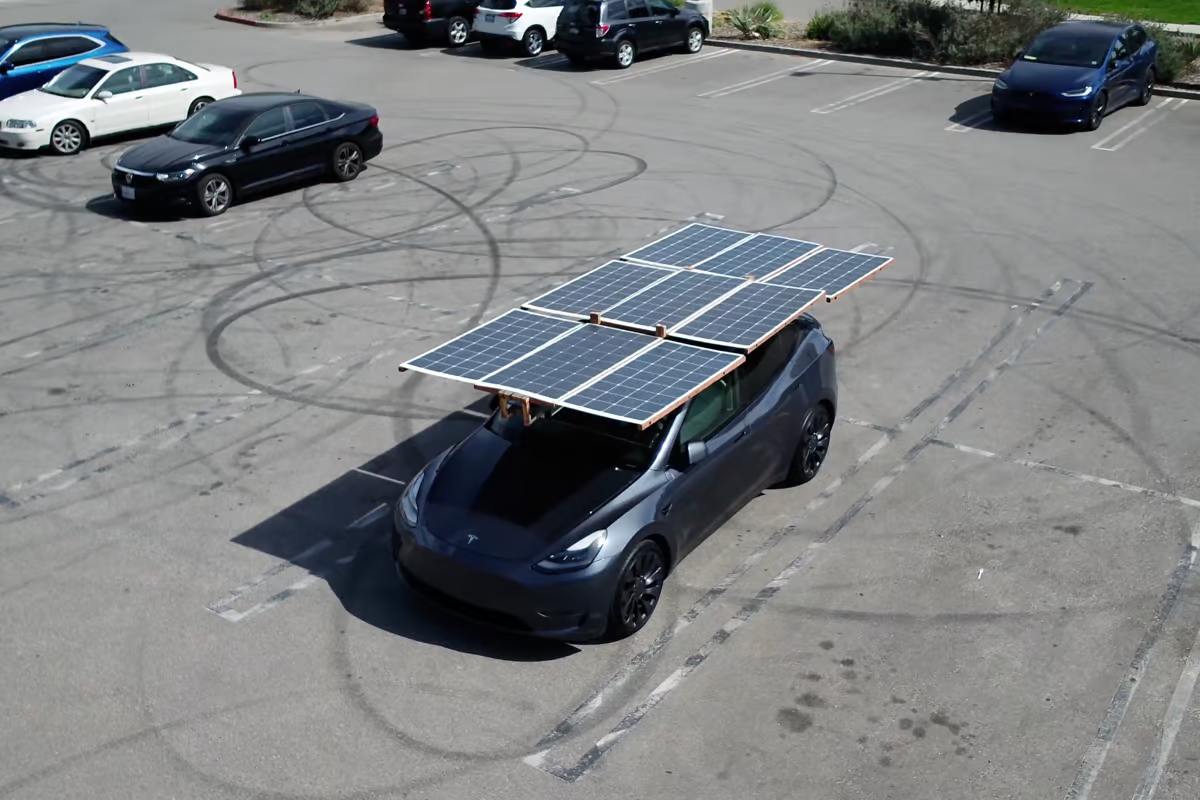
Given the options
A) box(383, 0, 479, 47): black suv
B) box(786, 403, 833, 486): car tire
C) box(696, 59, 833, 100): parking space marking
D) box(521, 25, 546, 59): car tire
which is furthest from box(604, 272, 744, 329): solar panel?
box(383, 0, 479, 47): black suv

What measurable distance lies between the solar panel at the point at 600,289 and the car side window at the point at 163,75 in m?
14.6

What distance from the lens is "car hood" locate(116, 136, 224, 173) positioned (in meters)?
18.0

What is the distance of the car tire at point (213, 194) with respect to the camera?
1803cm

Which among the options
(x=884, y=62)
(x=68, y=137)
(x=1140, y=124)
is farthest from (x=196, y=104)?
(x=1140, y=124)

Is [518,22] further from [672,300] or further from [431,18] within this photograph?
[672,300]

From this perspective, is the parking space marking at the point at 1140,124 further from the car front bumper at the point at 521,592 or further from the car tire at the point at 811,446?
the car front bumper at the point at 521,592

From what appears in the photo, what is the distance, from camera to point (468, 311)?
1466 centimetres

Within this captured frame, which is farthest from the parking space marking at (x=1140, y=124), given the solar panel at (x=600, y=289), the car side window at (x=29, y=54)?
the car side window at (x=29, y=54)

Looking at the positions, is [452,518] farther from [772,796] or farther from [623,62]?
[623,62]

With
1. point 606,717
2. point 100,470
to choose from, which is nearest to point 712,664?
point 606,717

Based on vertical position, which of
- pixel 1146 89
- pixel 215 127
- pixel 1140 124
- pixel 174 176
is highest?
pixel 1146 89

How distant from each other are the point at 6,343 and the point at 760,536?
28.8ft

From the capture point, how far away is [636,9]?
28.8m

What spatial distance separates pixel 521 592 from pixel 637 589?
0.88m
